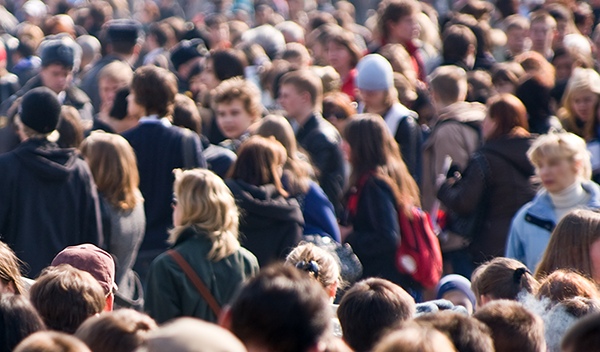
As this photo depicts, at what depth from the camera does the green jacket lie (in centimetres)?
434

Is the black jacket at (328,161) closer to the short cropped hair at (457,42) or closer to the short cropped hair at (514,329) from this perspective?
the short cropped hair at (457,42)

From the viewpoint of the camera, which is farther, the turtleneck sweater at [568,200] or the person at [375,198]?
the person at [375,198]

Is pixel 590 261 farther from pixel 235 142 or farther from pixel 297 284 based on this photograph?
pixel 235 142

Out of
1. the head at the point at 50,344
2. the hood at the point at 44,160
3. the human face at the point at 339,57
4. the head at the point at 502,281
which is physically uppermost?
the head at the point at 50,344

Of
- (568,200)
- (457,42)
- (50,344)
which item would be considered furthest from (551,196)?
(50,344)

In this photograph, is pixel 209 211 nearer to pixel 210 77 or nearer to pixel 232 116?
pixel 232 116

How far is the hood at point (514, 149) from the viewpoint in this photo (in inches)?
239

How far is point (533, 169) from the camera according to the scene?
612 centimetres

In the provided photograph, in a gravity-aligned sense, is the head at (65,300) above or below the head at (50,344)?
below

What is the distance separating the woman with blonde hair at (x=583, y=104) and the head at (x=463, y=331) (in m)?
4.70

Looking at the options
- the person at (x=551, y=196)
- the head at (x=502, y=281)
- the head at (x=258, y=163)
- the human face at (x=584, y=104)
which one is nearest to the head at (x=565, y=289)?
the head at (x=502, y=281)

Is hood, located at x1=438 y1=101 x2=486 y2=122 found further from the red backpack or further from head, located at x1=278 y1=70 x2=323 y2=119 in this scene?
the red backpack

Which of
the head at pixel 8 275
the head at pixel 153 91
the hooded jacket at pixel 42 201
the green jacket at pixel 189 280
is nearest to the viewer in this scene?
the head at pixel 8 275

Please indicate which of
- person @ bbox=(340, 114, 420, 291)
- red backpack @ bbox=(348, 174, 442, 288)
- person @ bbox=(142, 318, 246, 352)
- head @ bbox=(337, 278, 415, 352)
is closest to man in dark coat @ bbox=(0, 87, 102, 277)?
person @ bbox=(340, 114, 420, 291)
